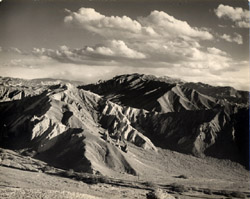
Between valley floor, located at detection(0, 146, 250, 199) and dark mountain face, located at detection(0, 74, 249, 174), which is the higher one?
dark mountain face, located at detection(0, 74, 249, 174)

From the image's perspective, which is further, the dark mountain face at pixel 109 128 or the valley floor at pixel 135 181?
the dark mountain face at pixel 109 128

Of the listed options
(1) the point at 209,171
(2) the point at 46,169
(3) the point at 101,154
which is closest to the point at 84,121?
(3) the point at 101,154

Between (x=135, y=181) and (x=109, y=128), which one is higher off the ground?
(x=109, y=128)

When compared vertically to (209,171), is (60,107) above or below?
above

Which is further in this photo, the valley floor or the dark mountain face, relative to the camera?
the dark mountain face

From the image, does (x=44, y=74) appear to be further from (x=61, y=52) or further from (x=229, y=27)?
(x=229, y=27)

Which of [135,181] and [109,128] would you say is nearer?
[135,181]

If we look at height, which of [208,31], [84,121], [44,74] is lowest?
[84,121]

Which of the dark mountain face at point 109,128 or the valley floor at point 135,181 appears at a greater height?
the dark mountain face at point 109,128
